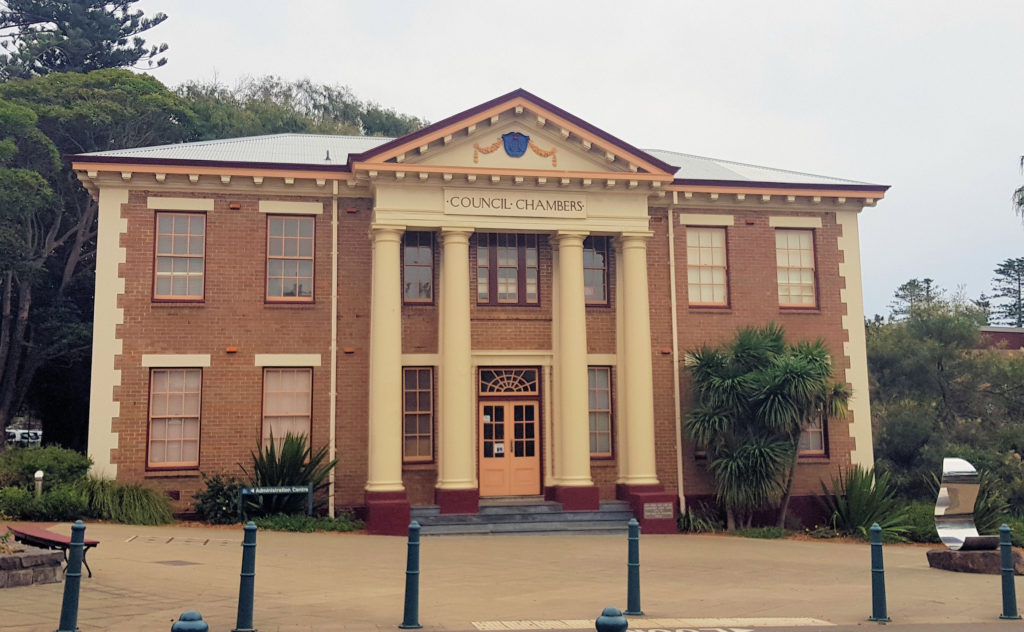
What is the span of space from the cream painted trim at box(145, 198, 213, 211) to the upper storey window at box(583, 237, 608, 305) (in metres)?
8.35

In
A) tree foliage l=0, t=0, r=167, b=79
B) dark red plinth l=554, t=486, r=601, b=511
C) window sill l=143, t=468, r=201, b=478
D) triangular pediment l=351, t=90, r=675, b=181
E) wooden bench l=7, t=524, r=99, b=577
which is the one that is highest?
tree foliage l=0, t=0, r=167, b=79

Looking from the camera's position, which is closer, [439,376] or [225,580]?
[225,580]

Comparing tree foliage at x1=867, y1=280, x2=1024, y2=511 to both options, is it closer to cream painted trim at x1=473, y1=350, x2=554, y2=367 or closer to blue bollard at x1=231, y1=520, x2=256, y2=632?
cream painted trim at x1=473, y1=350, x2=554, y2=367

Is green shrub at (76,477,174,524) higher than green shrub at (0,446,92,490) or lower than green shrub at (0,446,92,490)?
lower

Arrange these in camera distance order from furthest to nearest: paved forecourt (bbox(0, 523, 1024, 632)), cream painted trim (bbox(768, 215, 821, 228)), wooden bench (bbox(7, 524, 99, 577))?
cream painted trim (bbox(768, 215, 821, 228))
wooden bench (bbox(7, 524, 99, 577))
paved forecourt (bbox(0, 523, 1024, 632))

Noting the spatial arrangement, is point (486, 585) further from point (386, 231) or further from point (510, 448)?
point (386, 231)

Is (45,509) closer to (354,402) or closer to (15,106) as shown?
(354,402)

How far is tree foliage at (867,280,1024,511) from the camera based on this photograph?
24531mm

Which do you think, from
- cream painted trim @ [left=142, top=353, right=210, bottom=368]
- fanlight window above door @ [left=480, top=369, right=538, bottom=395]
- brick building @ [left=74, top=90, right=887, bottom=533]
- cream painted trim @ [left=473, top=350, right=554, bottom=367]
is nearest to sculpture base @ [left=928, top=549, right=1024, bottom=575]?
brick building @ [left=74, top=90, right=887, bottom=533]

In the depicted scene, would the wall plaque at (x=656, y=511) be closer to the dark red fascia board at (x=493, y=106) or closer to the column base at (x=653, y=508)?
the column base at (x=653, y=508)

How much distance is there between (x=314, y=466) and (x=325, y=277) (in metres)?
4.07

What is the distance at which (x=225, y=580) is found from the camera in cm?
1129

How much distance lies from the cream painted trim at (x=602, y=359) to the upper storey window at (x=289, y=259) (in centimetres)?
632

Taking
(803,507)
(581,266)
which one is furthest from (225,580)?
(803,507)
